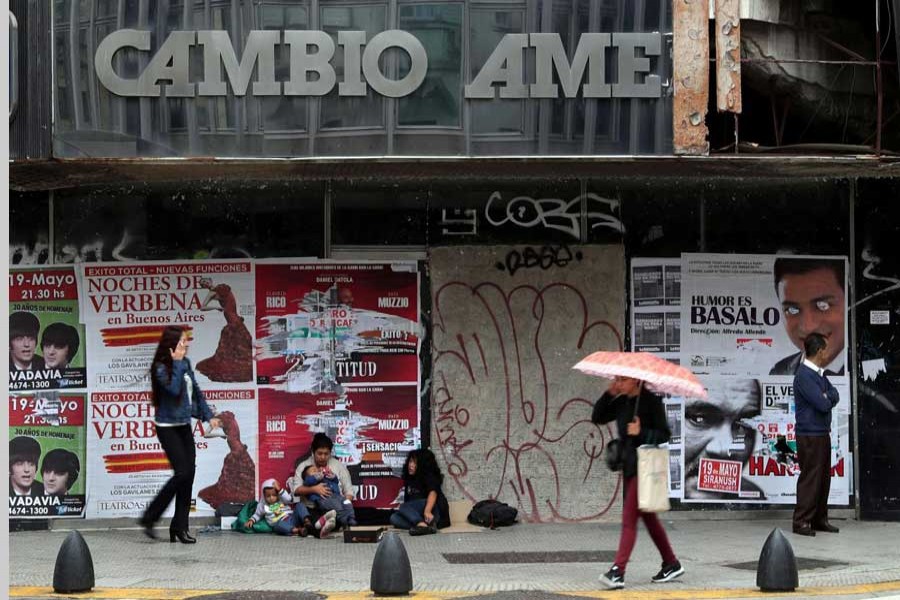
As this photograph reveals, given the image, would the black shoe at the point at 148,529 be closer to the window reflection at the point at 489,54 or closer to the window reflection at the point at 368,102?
the window reflection at the point at 368,102

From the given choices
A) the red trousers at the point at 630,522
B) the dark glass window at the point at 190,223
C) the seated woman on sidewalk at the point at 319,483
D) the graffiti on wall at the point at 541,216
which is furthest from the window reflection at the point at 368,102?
the red trousers at the point at 630,522

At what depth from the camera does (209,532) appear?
464 inches

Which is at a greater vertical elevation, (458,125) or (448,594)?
(458,125)

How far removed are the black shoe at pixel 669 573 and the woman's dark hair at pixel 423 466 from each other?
3.08 meters

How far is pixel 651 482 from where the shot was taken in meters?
8.42

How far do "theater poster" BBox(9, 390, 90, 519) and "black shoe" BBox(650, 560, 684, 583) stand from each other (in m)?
5.54

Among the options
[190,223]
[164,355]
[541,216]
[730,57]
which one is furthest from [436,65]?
[164,355]

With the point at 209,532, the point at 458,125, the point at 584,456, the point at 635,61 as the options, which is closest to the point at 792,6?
the point at 635,61

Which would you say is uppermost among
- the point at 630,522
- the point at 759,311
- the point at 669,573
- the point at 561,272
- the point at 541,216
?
the point at 541,216

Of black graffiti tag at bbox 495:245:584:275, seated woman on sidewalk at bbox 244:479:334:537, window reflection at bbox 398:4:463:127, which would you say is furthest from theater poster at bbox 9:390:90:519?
window reflection at bbox 398:4:463:127

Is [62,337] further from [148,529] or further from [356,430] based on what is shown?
[356,430]

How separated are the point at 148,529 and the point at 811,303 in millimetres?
6214

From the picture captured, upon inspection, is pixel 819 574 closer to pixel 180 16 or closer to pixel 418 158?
pixel 418 158

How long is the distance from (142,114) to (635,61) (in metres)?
3.89
